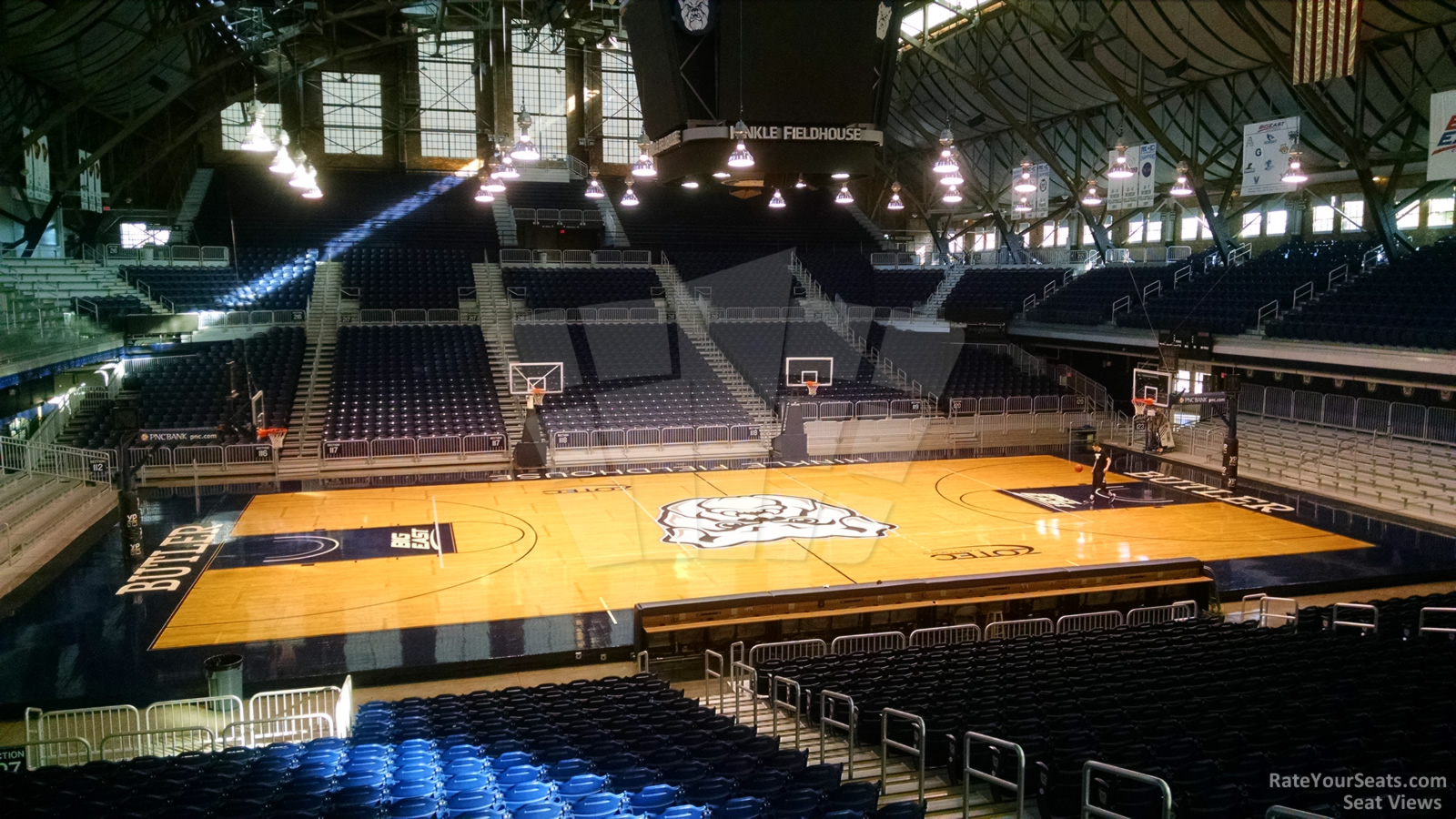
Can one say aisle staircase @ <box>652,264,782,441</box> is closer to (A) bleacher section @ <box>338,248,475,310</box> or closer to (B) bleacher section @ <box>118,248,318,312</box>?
(A) bleacher section @ <box>338,248,475,310</box>

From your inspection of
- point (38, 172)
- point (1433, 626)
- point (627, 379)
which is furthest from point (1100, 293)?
point (38, 172)

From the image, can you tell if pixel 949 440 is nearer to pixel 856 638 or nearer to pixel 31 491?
pixel 856 638

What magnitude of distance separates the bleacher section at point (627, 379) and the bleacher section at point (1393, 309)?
1581 cm

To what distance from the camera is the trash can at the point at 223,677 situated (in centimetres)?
1152

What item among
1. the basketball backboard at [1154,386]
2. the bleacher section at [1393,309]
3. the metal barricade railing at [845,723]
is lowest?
the metal barricade railing at [845,723]

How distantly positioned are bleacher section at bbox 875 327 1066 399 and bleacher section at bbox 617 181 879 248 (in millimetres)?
9984

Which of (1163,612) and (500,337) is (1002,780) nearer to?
(1163,612)

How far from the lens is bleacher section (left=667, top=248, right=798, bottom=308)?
128 feet

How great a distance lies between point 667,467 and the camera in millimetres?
28234

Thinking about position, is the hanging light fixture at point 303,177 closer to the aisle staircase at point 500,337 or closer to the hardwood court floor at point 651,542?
the hardwood court floor at point 651,542

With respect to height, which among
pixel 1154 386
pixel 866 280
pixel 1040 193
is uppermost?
pixel 1040 193

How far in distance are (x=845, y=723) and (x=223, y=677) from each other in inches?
284

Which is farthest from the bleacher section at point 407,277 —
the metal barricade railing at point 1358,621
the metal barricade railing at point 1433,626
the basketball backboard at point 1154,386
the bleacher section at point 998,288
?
the metal barricade railing at point 1433,626

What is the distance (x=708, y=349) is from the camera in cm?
3591
